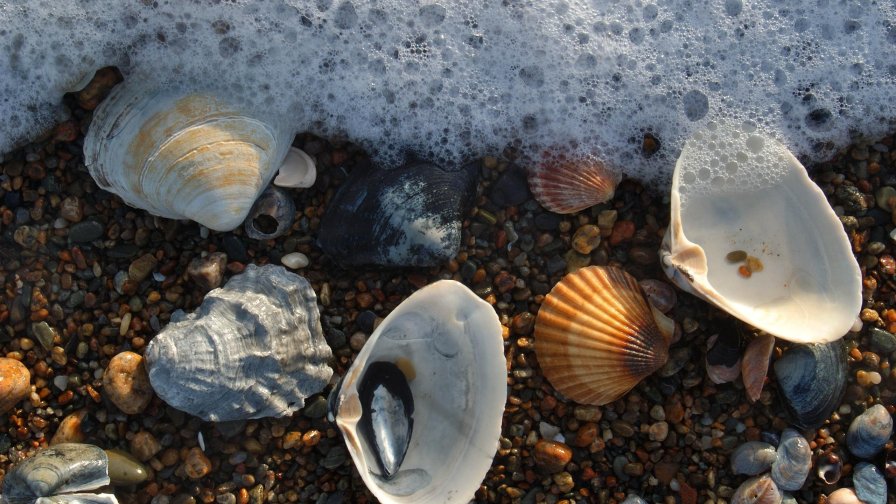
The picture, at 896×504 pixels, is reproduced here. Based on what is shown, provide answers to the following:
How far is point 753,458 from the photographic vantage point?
2.81 metres

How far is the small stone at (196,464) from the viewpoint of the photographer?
8.92 ft

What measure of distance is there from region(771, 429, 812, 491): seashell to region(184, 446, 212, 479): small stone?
2.30m

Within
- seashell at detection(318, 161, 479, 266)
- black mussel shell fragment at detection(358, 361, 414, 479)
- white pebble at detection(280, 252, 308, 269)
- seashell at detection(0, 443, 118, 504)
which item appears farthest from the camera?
white pebble at detection(280, 252, 308, 269)

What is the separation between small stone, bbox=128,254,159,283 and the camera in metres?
2.82

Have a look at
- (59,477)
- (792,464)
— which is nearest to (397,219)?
(59,477)

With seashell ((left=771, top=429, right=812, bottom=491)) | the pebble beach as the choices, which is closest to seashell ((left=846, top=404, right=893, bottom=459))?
the pebble beach

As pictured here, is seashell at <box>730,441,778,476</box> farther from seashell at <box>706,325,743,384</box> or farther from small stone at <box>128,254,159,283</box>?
small stone at <box>128,254,159,283</box>

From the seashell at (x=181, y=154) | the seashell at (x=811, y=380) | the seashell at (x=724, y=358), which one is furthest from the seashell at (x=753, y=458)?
the seashell at (x=181, y=154)

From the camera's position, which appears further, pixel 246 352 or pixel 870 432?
pixel 870 432

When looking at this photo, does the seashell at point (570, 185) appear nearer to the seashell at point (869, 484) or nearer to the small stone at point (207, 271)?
the small stone at point (207, 271)

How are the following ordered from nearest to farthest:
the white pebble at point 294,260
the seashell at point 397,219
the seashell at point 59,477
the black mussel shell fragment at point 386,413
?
the seashell at point 59,477 < the black mussel shell fragment at point 386,413 < the seashell at point 397,219 < the white pebble at point 294,260

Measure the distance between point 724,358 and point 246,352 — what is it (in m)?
1.93

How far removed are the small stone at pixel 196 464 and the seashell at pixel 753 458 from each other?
216 cm

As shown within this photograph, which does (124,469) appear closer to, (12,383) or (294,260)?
(12,383)
